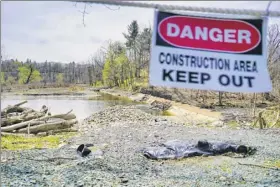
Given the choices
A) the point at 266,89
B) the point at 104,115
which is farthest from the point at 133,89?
the point at 266,89

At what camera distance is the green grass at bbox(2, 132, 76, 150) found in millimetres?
9648

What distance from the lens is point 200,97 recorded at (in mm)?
31422

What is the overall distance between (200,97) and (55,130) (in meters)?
20.6

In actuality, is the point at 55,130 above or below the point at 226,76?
below

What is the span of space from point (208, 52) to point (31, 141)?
911 cm

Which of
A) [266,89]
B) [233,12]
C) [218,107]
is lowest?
[218,107]

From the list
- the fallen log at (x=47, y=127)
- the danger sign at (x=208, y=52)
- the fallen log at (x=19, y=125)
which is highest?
the danger sign at (x=208, y=52)

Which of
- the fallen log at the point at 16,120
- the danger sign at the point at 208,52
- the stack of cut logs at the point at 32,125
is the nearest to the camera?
the danger sign at the point at 208,52

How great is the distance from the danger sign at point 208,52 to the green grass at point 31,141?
7769 millimetres

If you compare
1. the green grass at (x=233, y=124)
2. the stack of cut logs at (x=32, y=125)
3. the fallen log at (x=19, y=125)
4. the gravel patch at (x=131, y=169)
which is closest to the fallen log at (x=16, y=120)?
the stack of cut logs at (x=32, y=125)

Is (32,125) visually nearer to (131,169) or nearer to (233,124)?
(131,169)

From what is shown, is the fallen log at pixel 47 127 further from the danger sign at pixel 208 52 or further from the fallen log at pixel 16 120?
the danger sign at pixel 208 52

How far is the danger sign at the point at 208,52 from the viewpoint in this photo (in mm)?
2584

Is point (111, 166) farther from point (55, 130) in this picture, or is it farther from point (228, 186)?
point (55, 130)
